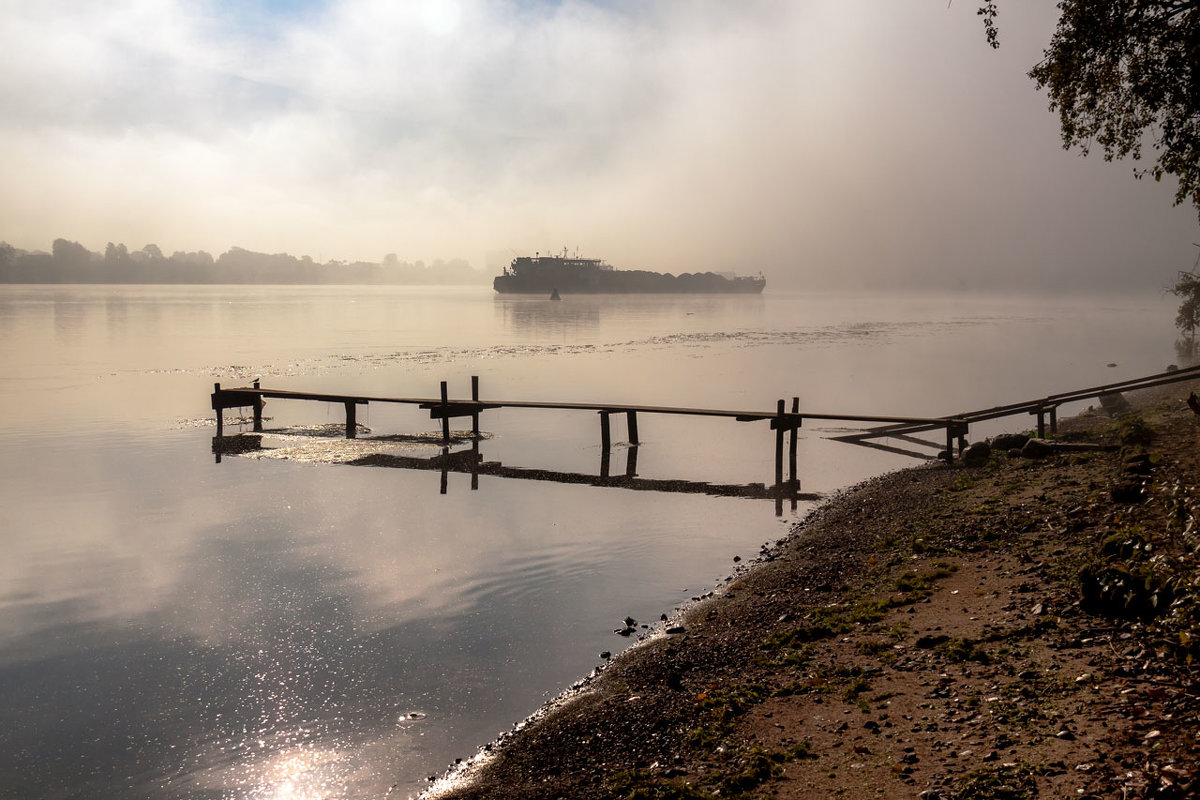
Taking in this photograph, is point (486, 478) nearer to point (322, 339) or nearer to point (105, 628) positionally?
point (105, 628)

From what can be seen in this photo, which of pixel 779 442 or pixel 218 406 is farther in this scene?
pixel 218 406

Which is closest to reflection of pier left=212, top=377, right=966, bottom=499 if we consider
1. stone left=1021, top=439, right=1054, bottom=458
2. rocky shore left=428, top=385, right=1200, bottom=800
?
stone left=1021, top=439, right=1054, bottom=458

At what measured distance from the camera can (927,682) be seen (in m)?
8.15

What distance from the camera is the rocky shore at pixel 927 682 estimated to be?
6.43 meters

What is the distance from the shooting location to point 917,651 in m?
8.97

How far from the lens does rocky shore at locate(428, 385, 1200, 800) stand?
253 inches

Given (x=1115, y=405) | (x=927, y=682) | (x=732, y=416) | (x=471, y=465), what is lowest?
(x=471, y=465)

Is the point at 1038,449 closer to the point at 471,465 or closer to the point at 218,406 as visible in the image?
the point at 471,465

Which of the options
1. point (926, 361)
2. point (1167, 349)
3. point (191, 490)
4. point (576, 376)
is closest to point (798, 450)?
point (191, 490)

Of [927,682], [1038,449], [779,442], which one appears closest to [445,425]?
[779,442]

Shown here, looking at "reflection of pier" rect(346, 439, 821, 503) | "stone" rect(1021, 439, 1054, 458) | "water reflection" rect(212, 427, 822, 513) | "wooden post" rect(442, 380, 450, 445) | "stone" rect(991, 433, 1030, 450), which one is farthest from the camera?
"wooden post" rect(442, 380, 450, 445)

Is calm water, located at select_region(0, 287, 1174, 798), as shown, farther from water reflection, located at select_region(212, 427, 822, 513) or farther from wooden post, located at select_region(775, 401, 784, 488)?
wooden post, located at select_region(775, 401, 784, 488)

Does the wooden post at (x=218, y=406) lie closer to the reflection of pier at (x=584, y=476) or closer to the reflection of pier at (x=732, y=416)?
the reflection of pier at (x=732, y=416)

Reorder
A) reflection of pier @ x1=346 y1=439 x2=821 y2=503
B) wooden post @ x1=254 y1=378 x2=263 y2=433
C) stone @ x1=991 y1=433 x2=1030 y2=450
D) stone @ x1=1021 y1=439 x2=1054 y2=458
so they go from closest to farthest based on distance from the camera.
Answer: stone @ x1=1021 y1=439 x2=1054 y2=458, stone @ x1=991 y1=433 x2=1030 y2=450, reflection of pier @ x1=346 y1=439 x2=821 y2=503, wooden post @ x1=254 y1=378 x2=263 y2=433
